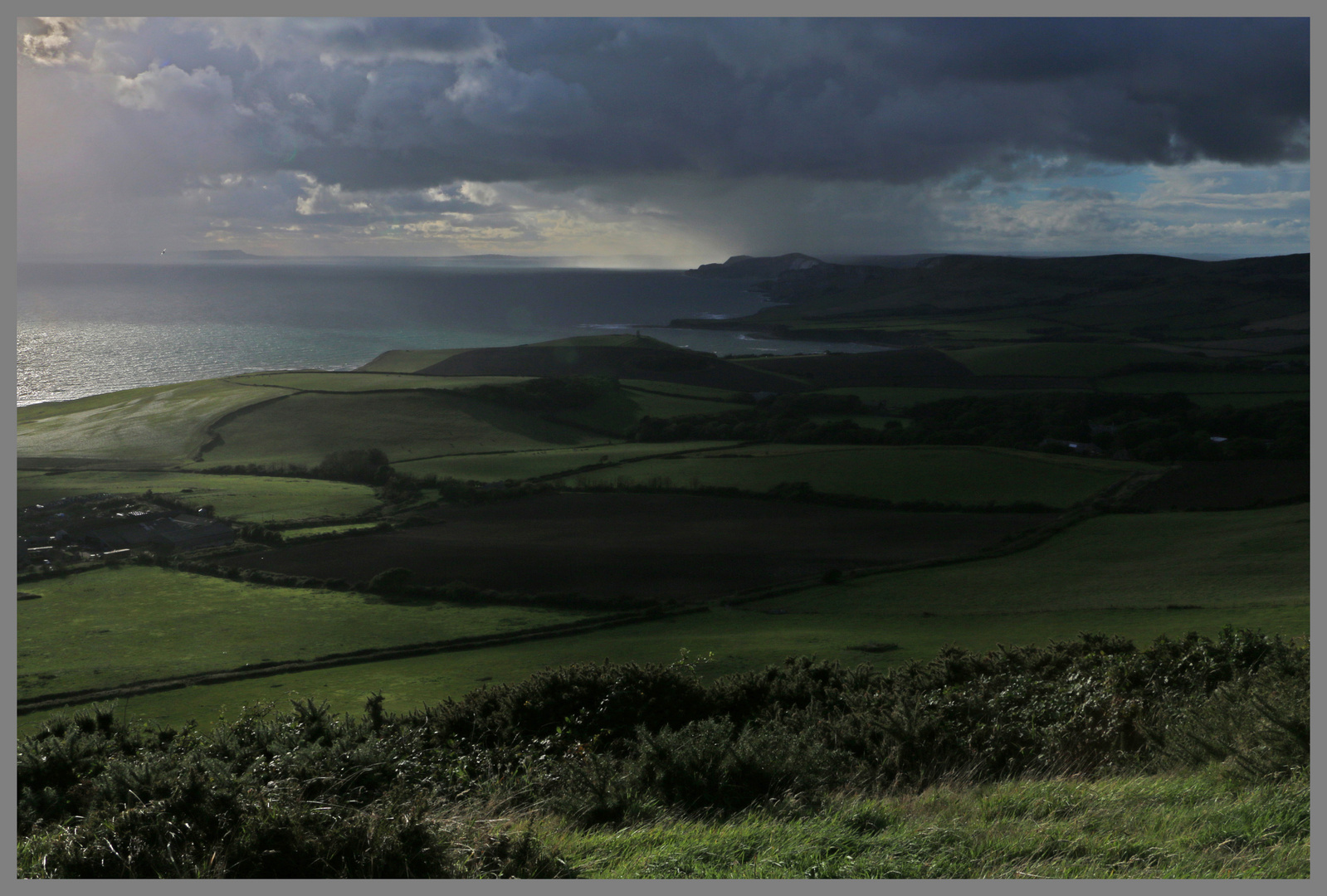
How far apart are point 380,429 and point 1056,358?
69.4 metres

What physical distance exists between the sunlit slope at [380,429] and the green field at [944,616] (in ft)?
84.9

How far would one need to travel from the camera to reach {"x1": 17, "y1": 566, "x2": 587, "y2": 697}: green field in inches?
1005

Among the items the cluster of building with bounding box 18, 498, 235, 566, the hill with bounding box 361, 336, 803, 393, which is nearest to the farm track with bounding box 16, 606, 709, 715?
the cluster of building with bounding box 18, 498, 235, 566

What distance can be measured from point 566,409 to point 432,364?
24680 millimetres

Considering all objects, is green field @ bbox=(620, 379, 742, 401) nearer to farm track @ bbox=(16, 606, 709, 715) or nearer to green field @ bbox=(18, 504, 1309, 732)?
green field @ bbox=(18, 504, 1309, 732)

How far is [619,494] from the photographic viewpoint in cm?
A: 4784

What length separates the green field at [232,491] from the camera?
1731 inches

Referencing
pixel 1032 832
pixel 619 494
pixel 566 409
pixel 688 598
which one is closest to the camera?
pixel 1032 832

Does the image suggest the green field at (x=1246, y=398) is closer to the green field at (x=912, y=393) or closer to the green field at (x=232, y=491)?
the green field at (x=912, y=393)

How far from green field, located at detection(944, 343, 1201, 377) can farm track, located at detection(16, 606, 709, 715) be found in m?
67.6

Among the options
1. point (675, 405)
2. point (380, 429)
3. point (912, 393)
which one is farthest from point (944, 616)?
point (912, 393)

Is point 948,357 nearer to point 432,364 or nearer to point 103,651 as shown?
point 432,364

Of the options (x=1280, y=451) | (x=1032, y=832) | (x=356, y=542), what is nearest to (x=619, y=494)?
(x=356, y=542)

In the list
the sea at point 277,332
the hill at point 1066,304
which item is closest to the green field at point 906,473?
the hill at point 1066,304
